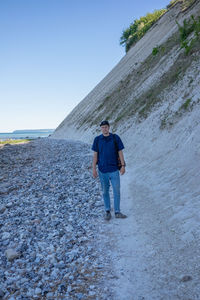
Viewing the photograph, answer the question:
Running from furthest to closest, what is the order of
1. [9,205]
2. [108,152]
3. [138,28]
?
[138,28] < [9,205] < [108,152]

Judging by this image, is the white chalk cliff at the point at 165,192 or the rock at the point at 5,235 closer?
the white chalk cliff at the point at 165,192

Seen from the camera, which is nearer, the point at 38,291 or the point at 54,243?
the point at 38,291

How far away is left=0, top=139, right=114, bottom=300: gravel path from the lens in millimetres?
5352

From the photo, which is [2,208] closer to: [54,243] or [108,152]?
[54,243]

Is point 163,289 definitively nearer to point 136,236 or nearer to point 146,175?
point 136,236

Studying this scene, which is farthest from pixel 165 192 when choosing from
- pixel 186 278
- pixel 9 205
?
pixel 9 205

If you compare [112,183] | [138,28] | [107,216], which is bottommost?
[107,216]

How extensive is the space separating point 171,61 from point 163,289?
1028 inches

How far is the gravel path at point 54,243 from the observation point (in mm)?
5352

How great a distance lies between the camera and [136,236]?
7.30 meters

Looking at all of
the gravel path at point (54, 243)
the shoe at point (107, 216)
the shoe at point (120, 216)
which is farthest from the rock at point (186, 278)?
the shoe at point (107, 216)

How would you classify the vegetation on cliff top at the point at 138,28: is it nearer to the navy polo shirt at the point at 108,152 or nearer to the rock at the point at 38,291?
the navy polo shirt at the point at 108,152

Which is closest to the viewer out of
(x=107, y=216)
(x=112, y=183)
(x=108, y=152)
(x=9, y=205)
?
(x=108, y=152)

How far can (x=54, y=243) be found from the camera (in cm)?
728
